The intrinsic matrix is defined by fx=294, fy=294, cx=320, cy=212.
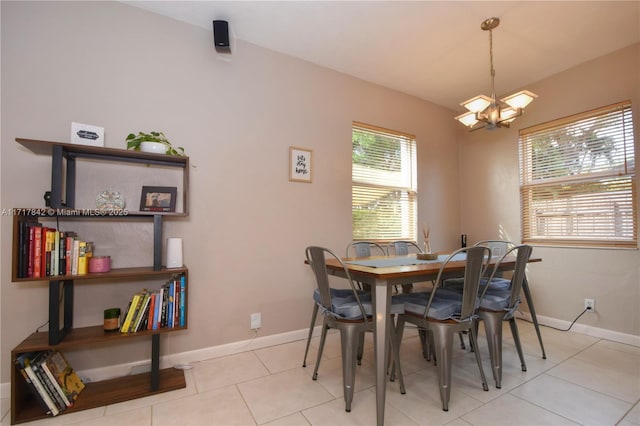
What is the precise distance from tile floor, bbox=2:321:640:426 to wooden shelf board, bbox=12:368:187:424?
0.14 ft

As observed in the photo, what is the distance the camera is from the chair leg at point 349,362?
1.68 m

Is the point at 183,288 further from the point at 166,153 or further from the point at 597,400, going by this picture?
the point at 597,400

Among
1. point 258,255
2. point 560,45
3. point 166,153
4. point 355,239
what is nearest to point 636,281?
point 560,45

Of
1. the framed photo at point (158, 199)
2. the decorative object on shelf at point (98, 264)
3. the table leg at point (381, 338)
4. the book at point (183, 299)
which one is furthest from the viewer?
the framed photo at point (158, 199)

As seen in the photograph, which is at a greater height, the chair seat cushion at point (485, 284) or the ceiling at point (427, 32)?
the ceiling at point (427, 32)

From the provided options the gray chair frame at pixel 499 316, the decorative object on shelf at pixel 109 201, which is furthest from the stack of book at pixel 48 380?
the gray chair frame at pixel 499 316

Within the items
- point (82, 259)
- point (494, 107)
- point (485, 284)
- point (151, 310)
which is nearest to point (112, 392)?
point (151, 310)

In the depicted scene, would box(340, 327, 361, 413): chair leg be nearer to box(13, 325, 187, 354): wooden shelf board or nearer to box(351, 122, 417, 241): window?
box(13, 325, 187, 354): wooden shelf board

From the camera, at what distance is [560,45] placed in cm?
277

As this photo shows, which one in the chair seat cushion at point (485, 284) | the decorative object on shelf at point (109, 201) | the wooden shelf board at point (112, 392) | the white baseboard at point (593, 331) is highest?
the decorative object on shelf at point (109, 201)

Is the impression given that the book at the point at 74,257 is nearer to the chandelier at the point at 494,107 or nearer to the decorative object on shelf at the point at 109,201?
the decorative object on shelf at the point at 109,201

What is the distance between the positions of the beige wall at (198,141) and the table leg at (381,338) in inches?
54.1

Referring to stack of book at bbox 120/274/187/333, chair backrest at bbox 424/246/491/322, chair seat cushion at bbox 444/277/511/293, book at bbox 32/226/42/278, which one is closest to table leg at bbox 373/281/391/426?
chair backrest at bbox 424/246/491/322

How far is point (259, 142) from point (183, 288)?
1.40 m
